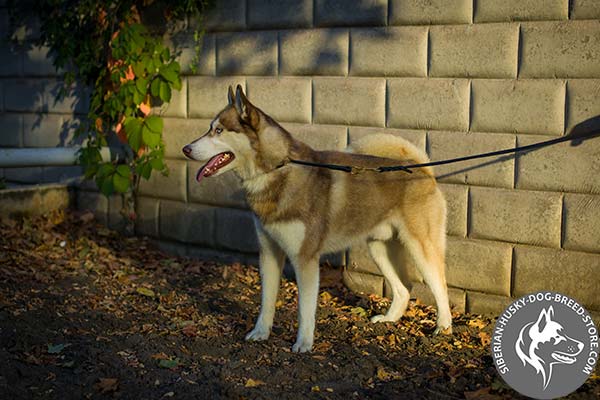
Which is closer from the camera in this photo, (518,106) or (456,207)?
(518,106)

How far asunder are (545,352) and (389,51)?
7.56 ft

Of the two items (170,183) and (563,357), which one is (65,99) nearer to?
(170,183)

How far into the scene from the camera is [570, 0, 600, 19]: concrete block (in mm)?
4348

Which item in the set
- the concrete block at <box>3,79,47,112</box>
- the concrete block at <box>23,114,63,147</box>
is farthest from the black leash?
the concrete block at <box>3,79,47,112</box>

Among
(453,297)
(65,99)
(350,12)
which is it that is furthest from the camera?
(65,99)

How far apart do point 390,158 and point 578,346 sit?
1.55m

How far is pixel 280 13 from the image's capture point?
222 inches

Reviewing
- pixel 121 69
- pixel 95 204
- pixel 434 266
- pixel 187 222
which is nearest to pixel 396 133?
pixel 434 266

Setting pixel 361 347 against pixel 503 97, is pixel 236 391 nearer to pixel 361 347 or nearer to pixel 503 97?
pixel 361 347

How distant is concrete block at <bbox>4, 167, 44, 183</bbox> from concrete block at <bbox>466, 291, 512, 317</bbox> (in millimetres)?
4525

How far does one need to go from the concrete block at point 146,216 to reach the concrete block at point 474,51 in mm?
2775

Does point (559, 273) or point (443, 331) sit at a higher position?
point (559, 273)

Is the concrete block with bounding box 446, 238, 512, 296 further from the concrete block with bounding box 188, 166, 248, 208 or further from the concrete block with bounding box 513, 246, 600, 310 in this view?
the concrete block with bounding box 188, 166, 248, 208

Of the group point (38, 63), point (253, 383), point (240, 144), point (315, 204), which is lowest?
point (253, 383)
